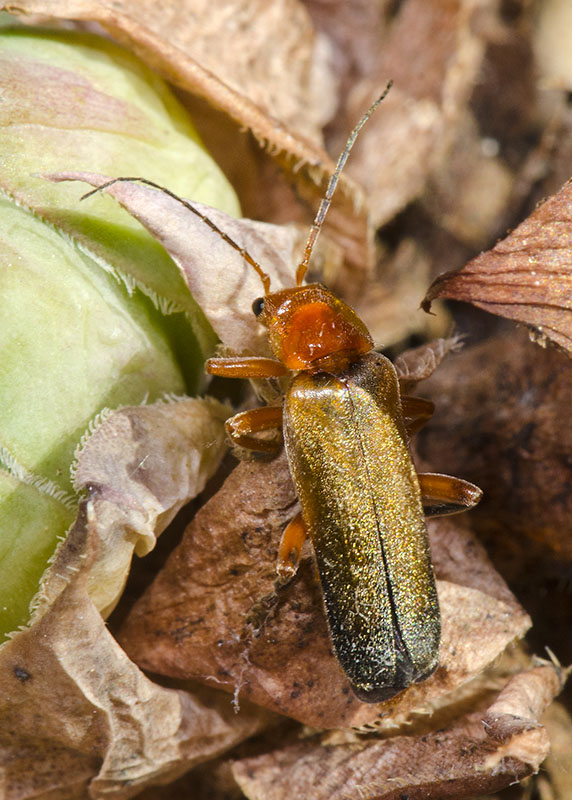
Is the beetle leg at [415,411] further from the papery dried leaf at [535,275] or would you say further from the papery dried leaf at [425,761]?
the papery dried leaf at [425,761]

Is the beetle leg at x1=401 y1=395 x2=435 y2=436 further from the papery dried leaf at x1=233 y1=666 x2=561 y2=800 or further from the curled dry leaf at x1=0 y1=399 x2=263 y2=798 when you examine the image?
the papery dried leaf at x1=233 y1=666 x2=561 y2=800

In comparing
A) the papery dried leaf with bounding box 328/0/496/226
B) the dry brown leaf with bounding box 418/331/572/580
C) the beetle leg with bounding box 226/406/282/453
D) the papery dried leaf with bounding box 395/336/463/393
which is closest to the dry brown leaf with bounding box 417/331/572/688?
the dry brown leaf with bounding box 418/331/572/580

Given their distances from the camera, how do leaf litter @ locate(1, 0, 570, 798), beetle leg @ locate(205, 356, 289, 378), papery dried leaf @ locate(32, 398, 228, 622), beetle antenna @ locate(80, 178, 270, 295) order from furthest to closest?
beetle leg @ locate(205, 356, 289, 378) < leaf litter @ locate(1, 0, 570, 798) < beetle antenna @ locate(80, 178, 270, 295) < papery dried leaf @ locate(32, 398, 228, 622)

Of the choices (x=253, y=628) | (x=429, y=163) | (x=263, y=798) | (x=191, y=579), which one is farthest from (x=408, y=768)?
(x=429, y=163)

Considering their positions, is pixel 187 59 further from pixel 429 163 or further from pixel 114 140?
pixel 429 163

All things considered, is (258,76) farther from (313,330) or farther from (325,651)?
(325,651)

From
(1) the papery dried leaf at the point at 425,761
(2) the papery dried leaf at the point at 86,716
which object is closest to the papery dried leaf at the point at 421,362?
(1) the papery dried leaf at the point at 425,761

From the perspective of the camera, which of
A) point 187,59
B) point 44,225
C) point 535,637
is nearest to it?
point 44,225
